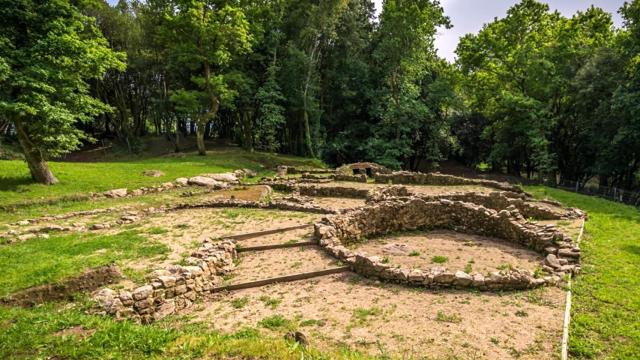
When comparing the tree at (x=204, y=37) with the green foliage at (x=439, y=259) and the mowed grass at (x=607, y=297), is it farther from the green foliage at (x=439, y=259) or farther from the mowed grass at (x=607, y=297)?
the mowed grass at (x=607, y=297)

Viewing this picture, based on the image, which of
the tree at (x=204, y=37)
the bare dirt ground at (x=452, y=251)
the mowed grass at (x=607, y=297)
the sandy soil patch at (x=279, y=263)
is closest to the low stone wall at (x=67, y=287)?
the sandy soil patch at (x=279, y=263)

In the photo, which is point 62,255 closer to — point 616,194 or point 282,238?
point 282,238

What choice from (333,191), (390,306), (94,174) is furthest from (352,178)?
(390,306)

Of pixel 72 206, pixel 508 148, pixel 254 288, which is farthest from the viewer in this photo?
pixel 508 148

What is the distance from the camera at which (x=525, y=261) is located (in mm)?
10938

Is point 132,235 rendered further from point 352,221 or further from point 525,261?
point 525,261

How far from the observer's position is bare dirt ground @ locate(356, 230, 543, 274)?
10.7 metres

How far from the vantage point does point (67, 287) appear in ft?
28.4

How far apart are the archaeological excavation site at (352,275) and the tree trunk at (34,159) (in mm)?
5271

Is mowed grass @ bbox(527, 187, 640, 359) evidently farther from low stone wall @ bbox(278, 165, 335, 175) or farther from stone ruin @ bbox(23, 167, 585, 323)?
low stone wall @ bbox(278, 165, 335, 175)

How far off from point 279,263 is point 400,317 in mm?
4591

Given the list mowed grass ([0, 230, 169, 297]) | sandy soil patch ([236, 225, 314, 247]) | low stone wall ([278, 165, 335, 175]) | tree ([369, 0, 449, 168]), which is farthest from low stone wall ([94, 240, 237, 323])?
tree ([369, 0, 449, 168])

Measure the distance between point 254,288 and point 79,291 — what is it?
429 centimetres

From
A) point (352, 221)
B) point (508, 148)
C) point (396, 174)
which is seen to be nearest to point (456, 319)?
point (352, 221)
